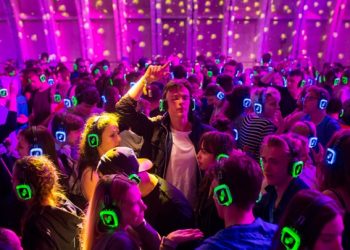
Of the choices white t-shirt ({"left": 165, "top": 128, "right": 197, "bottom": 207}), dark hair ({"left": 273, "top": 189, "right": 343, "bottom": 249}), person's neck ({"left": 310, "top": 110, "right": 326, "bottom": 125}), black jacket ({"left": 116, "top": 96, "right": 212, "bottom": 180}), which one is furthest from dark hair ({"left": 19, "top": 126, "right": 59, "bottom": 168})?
person's neck ({"left": 310, "top": 110, "right": 326, "bottom": 125})

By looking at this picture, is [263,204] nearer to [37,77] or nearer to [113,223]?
[113,223]

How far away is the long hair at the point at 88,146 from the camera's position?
2.49 m

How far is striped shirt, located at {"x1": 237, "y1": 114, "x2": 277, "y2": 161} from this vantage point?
3.35 meters

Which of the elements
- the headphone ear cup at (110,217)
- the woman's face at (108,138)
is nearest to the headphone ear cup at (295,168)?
the headphone ear cup at (110,217)

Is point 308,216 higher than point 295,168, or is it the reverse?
point 308,216

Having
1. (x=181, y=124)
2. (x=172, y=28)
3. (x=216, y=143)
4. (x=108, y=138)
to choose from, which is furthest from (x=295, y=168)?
(x=172, y=28)

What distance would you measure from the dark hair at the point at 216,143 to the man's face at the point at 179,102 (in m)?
0.40

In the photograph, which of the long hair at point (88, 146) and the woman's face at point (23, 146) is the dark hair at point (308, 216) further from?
the woman's face at point (23, 146)

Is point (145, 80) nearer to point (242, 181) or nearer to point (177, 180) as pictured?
point (177, 180)

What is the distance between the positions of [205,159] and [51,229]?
103cm

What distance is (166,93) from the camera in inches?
116

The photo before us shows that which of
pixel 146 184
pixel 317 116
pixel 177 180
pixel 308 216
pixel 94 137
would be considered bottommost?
pixel 177 180

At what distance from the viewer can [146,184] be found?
214cm

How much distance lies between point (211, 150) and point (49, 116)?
238cm
